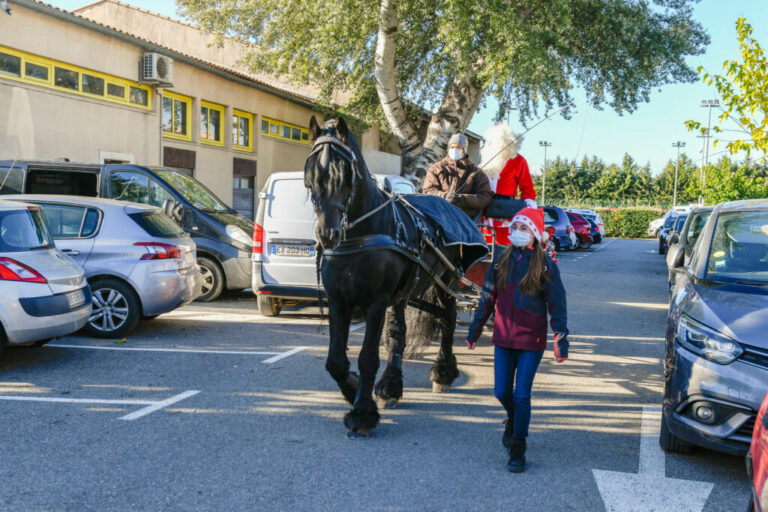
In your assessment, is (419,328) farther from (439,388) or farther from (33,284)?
(33,284)

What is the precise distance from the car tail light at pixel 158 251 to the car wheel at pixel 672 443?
20.3ft

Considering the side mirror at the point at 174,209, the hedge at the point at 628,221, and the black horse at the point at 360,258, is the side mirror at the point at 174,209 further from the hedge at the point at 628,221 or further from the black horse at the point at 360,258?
the hedge at the point at 628,221

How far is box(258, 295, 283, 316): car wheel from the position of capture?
33.3 feet

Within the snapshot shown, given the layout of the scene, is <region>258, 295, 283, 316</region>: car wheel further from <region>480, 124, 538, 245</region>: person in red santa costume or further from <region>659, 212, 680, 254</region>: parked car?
<region>659, 212, 680, 254</region>: parked car

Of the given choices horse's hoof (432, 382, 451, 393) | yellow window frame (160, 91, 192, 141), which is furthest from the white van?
yellow window frame (160, 91, 192, 141)

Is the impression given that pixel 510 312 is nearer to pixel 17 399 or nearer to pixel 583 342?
pixel 17 399

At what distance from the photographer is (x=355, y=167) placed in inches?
190

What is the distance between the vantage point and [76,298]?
23.6ft

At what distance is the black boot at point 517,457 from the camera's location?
4457mm

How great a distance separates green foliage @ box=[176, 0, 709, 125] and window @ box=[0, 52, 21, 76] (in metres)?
7.37

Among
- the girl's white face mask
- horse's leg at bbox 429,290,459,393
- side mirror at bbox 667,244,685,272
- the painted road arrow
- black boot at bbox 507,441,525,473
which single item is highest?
the girl's white face mask

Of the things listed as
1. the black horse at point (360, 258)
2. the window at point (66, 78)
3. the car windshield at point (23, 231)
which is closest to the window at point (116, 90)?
the window at point (66, 78)

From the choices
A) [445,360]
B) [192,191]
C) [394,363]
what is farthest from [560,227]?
[394,363]

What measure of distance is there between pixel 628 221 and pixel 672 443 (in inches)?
2108
